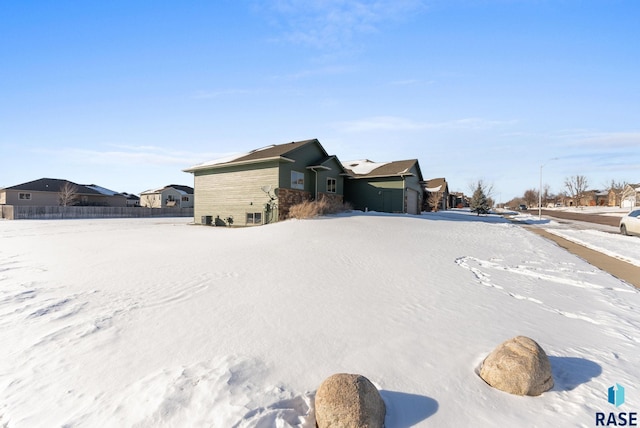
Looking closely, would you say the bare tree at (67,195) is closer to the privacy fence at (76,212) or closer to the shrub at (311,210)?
the privacy fence at (76,212)

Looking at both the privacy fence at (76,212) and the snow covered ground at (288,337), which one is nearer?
the snow covered ground at (288,337)

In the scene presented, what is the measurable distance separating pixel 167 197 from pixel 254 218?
42.9m

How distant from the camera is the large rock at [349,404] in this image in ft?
9.23

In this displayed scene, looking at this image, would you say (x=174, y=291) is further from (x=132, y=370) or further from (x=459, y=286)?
(x=459, y=286)

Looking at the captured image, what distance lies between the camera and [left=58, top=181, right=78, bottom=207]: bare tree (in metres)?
39.6

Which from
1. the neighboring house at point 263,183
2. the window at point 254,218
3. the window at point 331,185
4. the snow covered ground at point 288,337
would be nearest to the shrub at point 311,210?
the neighboring house at point 263,183

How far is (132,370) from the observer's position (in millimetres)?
3666

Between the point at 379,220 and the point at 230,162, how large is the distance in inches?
437

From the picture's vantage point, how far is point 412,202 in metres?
28.7

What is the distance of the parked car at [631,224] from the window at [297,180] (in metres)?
19.2

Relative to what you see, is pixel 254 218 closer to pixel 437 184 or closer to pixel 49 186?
pixel 49 186

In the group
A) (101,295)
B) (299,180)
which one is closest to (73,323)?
(101,295)

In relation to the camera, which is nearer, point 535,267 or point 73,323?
point 73,323

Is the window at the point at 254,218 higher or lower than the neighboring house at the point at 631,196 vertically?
lower
